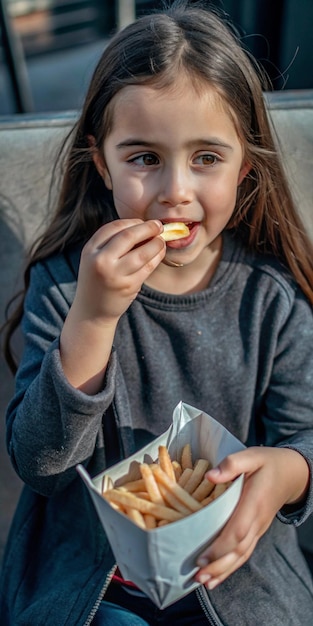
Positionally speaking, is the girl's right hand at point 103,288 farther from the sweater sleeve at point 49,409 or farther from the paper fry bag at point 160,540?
the paper fry bag at point 160,540

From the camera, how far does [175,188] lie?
1.17 meters

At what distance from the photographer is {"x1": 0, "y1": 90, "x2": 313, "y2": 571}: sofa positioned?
1.59 m

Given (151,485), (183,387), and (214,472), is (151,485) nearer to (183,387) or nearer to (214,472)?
(214,472)

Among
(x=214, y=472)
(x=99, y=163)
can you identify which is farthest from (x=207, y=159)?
(x=214, y=472)

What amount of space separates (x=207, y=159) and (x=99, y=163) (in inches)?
8.4

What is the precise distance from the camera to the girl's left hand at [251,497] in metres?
0.98

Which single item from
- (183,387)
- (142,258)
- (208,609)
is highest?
(142,258)

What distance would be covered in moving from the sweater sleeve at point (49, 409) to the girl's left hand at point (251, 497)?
226 mm

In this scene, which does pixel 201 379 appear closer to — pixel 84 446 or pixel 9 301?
pixel 84 446

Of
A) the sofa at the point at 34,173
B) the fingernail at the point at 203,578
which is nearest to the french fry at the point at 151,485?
the fingernail at the point at 203,578

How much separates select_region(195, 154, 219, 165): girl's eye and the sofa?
38 centimetres

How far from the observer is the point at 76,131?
4.66ft

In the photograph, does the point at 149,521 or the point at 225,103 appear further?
the point at 225,103

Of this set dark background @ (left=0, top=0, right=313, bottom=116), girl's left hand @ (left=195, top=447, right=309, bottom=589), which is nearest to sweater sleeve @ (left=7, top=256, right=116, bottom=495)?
girl's left hand @ (left=195, top=447, right=309, bottom=589)
